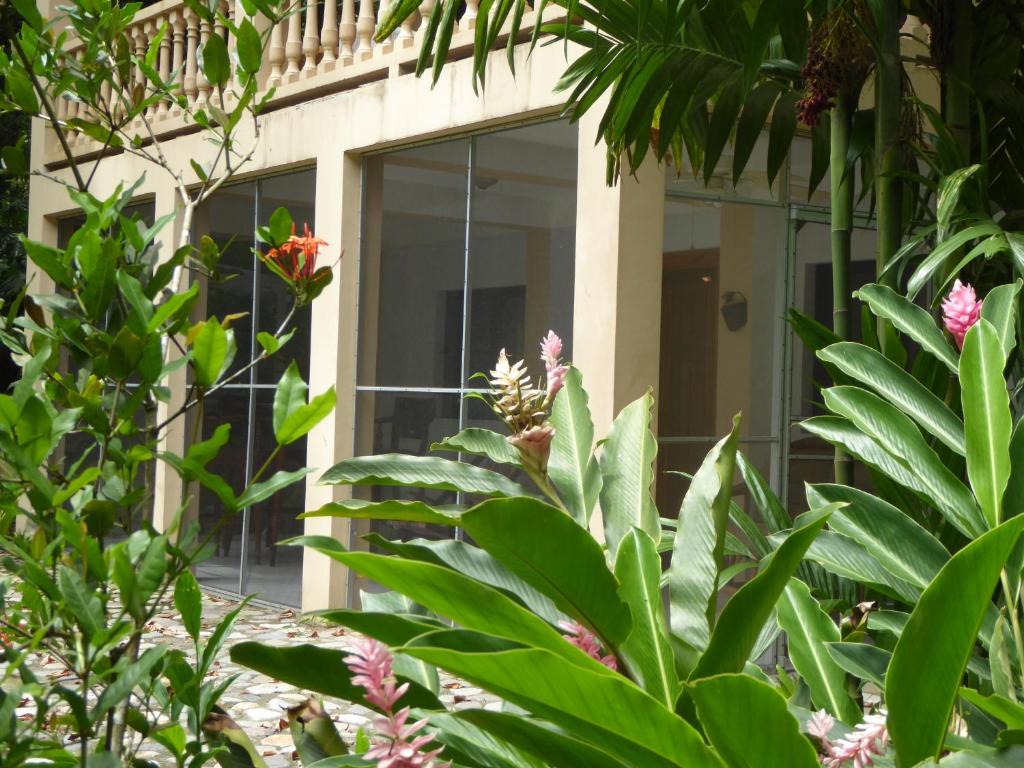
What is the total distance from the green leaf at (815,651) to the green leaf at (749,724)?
0.58m

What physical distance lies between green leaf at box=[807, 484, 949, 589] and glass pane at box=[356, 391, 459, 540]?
624 centimetres

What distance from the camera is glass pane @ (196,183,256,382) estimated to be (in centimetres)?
949

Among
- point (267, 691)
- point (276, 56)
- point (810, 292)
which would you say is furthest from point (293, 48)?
point (267, 691)

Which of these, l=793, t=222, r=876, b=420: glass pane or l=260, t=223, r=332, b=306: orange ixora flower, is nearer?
l=260, t=223, r=332, b=306: orange ixora flower

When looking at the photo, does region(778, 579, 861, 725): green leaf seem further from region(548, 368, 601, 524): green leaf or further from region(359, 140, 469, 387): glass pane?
region(359, 140, 469, 387): glass pane

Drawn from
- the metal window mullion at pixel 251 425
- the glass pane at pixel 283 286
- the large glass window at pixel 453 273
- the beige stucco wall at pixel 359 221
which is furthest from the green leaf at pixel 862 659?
the metal window mullion at pixel 251 425

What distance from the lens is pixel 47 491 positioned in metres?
1.20

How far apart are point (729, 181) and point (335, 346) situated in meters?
2.88

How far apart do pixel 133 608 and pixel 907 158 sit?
10.2 ft

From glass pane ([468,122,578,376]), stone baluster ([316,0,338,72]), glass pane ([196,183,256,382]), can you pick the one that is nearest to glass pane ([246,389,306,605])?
glass pane ([196,183,256,382])

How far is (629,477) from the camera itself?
1154mm

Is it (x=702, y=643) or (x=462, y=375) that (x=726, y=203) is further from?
(x=702, y=643)

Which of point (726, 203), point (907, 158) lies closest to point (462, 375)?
point (726, 203)

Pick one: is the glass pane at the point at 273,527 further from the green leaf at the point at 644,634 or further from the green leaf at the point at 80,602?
the green leaf at the point at 644,634
